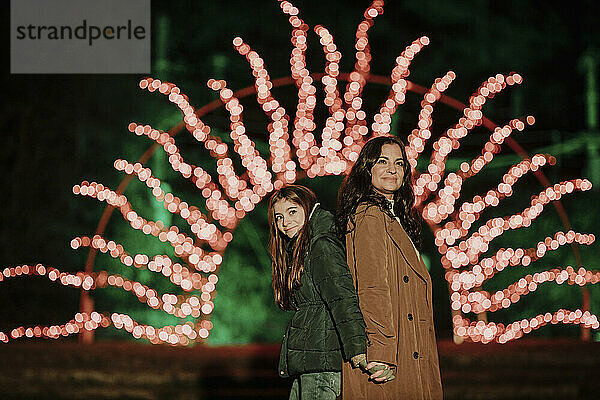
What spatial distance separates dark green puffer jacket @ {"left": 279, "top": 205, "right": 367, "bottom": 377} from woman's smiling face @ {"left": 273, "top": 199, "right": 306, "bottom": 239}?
0.05m

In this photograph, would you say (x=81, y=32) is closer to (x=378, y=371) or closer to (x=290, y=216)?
(x=290, y=216)

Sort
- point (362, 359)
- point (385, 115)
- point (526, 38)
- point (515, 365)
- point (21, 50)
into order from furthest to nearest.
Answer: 1. point (526, 38)
2. point (21, 50)
3. point (385, 115)
4. point (515, 365)
5. point (362, 359)

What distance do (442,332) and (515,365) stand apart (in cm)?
170

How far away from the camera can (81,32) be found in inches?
251

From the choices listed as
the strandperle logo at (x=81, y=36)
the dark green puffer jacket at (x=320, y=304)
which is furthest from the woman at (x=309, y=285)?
the strandperle logo at (x=81, y=36)

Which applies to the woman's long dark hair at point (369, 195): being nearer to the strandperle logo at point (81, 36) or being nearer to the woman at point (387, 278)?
the woman at point (387, 278)

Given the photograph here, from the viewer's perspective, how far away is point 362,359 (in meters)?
2.47

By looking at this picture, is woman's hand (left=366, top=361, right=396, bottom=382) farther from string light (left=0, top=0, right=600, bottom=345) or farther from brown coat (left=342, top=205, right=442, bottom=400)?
string light (left=0, top=0, right=600, bottom=345)

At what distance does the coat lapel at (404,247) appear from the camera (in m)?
2.55

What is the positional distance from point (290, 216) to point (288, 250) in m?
0.11

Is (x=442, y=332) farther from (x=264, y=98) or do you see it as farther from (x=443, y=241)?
(x=264, y=98)

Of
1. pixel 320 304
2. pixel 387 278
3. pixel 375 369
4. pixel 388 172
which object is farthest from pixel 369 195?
pixel 375 369

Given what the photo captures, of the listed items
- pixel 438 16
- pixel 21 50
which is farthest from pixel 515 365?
pixel 21 50

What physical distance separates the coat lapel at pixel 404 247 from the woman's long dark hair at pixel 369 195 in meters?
0.04
